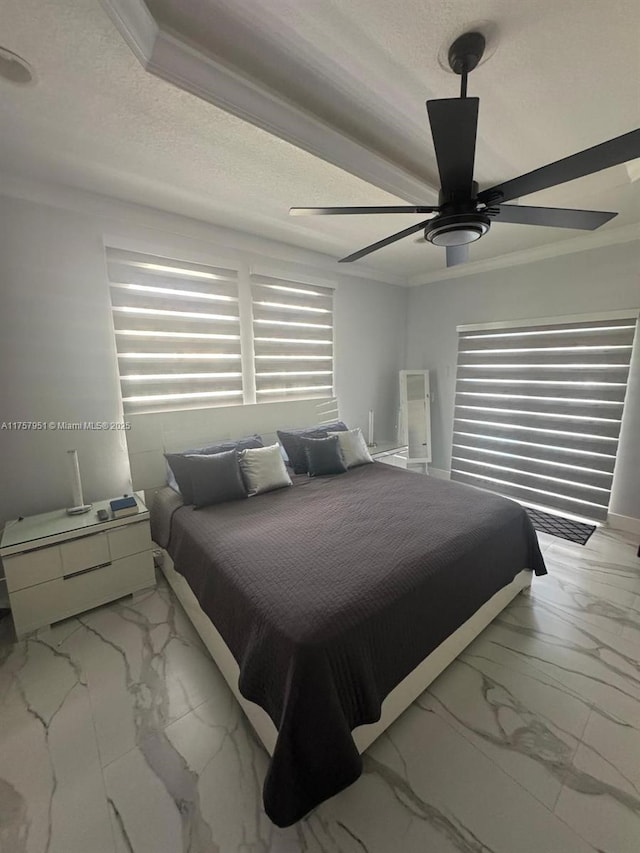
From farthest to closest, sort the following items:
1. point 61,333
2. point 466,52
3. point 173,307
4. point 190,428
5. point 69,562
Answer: point 190,428 < point 173,307 < point 61,333 < point 69,562 < point 466,52

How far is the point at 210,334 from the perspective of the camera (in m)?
2.94

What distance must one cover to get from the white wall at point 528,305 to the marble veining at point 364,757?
166cm

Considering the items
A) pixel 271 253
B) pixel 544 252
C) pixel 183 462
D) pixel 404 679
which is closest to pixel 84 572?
pixel 183 462

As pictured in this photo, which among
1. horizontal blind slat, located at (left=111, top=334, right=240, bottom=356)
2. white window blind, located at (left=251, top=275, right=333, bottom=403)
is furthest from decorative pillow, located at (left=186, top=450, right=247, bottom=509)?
white window blind, located at (left=251, top=275, right=333, bottom=403)

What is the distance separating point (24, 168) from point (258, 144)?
1415 millimetres

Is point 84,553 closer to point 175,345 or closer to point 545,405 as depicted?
point 175,345

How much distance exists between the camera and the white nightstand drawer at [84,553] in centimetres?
203

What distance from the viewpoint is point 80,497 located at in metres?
2.29

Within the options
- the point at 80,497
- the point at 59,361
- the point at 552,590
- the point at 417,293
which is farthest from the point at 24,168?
the point at 552,590

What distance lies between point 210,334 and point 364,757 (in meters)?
2.84

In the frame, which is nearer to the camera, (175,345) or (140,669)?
(140,669)

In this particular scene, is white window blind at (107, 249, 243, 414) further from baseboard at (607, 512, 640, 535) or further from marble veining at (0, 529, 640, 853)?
baseboard at (607, 512, 640, 535)

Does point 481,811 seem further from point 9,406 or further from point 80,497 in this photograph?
point 9,406

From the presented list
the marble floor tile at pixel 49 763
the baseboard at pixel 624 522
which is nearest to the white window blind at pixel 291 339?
the marble floor tile at pixel 49 763
